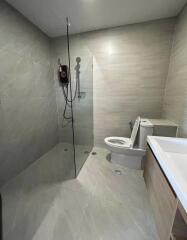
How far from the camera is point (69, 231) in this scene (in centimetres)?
109

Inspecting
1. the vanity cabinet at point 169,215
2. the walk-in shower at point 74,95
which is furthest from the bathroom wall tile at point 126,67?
the vanity cabinet at point 169,215

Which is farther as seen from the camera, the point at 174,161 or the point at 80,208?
the point at 80,208

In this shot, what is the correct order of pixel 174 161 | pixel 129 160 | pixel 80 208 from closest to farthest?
pixel 174 161
pixel 80 208
pixel 129 160

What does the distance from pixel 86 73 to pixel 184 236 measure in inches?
92.3

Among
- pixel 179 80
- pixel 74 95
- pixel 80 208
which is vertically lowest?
pixel 80 208

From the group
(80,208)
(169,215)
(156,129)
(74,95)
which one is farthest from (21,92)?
(169,215)

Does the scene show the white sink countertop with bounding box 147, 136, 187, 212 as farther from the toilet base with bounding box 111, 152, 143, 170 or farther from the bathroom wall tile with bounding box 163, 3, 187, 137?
the toilet base with bounding box 111, 152, 143, 170

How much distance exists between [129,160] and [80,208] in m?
1.04

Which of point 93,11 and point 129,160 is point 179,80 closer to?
point 129,160

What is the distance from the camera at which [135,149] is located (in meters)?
1.84

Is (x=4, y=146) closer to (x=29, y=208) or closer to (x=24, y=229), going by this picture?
(x=29, y=208)

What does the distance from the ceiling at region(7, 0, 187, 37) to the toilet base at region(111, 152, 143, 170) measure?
7.16 feet

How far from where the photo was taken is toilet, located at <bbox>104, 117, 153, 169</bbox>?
68.9 inches

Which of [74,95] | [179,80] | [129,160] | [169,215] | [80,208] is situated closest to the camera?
[169,215]
